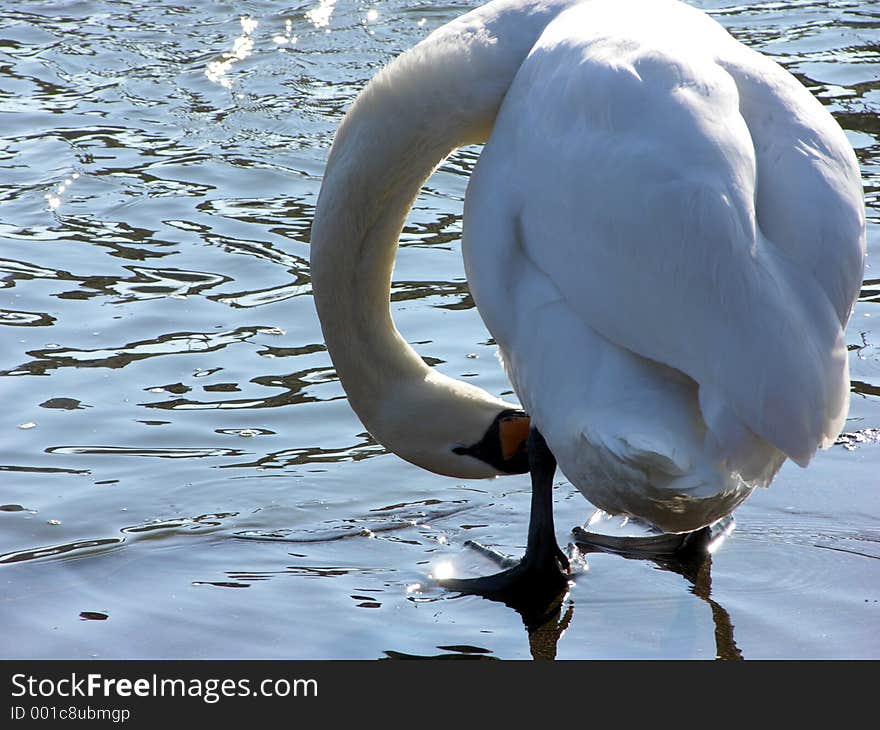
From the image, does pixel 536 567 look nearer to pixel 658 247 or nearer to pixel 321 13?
pixel 658 247

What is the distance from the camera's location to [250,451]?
4.84 metres

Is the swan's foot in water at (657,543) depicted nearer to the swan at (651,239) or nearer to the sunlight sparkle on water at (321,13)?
the swan at (651,239)

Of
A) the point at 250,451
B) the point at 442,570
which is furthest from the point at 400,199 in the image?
the point at 250,451

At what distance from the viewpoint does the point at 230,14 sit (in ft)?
32.6

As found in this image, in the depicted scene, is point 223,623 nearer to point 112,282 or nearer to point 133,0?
point 112,282

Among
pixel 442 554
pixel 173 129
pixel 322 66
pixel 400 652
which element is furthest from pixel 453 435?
pixel 322 66

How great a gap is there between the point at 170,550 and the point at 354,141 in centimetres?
123

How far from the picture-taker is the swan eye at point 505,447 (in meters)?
4.05

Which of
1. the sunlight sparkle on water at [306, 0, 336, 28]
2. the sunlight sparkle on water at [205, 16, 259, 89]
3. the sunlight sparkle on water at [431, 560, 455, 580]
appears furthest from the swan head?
the sunlight sparkle on water at [306, 0, 336, 28]

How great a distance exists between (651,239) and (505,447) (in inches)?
41.4

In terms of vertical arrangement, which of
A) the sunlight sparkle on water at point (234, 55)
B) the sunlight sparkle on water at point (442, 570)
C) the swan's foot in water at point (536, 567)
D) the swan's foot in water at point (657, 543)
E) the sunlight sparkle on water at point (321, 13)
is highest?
the sunlight sparkle on water at point (321, 13)

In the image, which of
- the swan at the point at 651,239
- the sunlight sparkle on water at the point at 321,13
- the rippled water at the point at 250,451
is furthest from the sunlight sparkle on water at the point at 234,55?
the swan at the point at 651,239

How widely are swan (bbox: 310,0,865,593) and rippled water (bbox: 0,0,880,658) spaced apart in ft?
1.77

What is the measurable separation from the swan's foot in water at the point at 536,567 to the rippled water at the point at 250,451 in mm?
67
